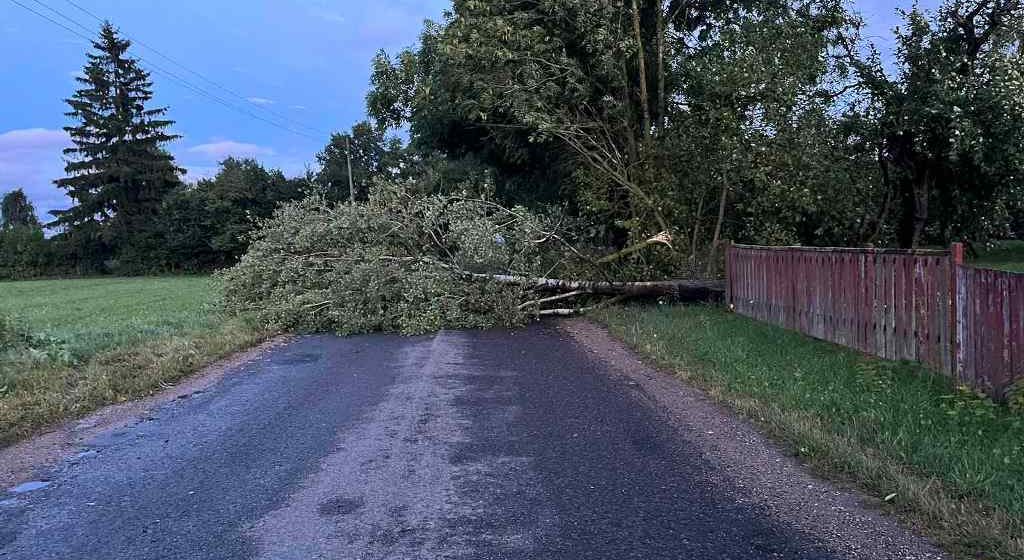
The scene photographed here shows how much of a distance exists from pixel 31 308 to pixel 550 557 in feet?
81.2

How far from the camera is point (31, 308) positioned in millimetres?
22859

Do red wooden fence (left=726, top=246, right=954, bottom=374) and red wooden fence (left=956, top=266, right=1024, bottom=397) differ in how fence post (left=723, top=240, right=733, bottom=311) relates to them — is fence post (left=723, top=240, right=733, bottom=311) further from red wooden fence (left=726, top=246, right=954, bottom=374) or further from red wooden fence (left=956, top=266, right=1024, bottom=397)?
red wooden fence (left=956, top=266, right=1024, bottom=397)

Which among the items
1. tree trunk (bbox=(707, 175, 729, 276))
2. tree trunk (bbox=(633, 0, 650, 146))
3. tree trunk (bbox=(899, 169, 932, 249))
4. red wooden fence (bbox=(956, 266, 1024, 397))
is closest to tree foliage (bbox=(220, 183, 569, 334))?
tree trunk (bbox=(707, 175, 729, 276))

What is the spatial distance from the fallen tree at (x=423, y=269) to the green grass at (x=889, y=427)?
4.62 metres

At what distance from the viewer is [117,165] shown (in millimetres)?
45688

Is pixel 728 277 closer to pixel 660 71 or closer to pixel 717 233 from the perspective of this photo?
pixel 717 233

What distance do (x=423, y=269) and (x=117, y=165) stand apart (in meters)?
40.6

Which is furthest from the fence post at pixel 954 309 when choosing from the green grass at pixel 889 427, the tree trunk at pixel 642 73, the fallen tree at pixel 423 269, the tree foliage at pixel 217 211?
the tree foliage at pixel 217 211

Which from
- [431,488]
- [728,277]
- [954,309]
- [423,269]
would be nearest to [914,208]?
[728,277]

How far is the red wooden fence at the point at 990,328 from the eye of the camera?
5.88 meters

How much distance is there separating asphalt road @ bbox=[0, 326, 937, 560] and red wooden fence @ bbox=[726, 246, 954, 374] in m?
2.62

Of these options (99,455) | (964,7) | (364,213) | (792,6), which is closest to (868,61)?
(964,7)

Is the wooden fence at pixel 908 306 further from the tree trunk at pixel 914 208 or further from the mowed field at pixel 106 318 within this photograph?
the mowed field at pixel 106 318

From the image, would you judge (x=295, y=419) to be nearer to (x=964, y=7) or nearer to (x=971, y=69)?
(x=971, y=69)
